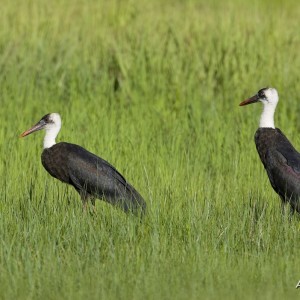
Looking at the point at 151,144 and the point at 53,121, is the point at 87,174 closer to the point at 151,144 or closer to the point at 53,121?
the point at 53,121

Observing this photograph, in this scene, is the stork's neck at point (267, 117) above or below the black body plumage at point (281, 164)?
above

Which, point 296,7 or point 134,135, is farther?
point 296,7

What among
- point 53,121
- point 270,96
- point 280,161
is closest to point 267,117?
point 270,96

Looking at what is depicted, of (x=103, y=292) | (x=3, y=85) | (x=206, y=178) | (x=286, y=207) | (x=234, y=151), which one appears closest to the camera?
(x=103, y=292)

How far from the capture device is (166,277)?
18.7 ft

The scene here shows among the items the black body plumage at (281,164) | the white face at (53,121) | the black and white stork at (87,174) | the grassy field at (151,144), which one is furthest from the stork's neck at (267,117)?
the white face at (53,121)

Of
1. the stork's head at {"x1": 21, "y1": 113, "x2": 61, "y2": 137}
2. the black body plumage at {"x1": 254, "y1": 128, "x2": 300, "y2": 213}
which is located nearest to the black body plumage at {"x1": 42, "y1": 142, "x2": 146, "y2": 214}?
the stork's head at {"x1": 21, "y1": 113, "x2": 61, "y2": 137}

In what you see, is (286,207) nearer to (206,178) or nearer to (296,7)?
(206,178)

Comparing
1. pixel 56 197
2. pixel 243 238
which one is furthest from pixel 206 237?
→ pixel 56 197

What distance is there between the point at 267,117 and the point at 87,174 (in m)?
1.48

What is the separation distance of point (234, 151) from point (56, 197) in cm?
241

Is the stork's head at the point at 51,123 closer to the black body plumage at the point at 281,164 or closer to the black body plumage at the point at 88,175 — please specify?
the black body plumage at the point at 88,175

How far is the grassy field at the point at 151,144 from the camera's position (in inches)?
228

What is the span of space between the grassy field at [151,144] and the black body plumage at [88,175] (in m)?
0.15
